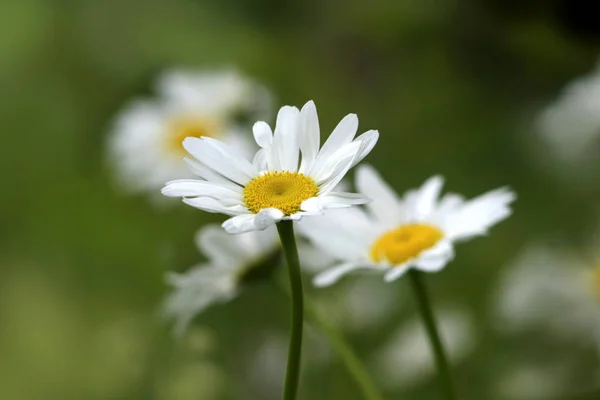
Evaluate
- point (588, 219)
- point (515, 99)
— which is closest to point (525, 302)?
point (588, 219)

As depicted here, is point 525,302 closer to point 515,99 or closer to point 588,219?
point 588,219

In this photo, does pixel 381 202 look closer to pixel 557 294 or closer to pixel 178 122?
pixel 557 294

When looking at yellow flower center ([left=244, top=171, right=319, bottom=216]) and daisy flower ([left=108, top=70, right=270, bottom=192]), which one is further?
daisy flower ([left=108, top=70, right=270, bottom=192])

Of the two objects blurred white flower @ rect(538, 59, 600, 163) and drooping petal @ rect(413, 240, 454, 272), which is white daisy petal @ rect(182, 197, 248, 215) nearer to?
drooping petal @ rect(413, 240, 454, 272)

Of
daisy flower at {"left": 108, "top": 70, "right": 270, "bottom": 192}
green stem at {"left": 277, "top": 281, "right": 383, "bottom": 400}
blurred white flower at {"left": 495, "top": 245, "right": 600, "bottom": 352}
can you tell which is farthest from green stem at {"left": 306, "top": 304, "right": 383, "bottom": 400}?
daisy flower at {"left": 108, "top": 70, "right": 270, "bottom": 192}

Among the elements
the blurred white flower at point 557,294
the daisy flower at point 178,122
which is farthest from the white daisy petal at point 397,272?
the daisy flower at point 178,122
